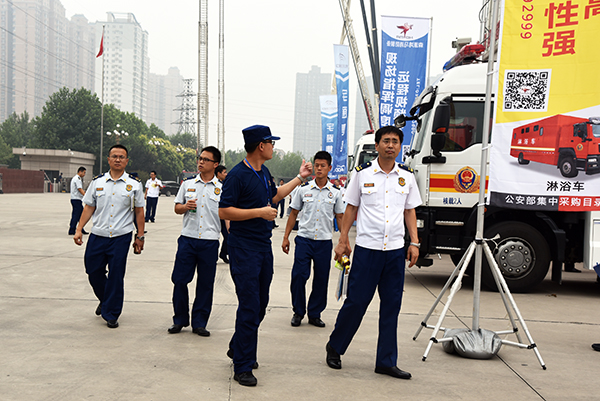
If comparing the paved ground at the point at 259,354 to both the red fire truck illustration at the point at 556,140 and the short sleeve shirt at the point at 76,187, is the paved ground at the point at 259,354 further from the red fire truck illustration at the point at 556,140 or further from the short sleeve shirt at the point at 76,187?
the short sleeve shirt at the point at 76,187

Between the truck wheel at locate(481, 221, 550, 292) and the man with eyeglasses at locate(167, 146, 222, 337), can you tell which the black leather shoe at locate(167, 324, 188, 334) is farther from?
the truck wheel at locate(481, 221, 550, 292)

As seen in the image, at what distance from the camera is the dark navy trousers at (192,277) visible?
538 cm

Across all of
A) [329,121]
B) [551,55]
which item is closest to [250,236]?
[551,55]

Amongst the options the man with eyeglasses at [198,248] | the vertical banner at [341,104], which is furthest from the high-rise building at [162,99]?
the man with eyeglasses at [198,248]

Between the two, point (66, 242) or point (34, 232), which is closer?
point (66, 242)

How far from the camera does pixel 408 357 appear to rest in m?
4.77

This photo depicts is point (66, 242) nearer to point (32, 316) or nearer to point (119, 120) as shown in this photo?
point (32, 316)

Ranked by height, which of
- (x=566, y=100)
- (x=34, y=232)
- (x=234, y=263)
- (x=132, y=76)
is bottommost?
(x=34, y=232)

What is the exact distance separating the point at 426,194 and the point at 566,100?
10.6ft

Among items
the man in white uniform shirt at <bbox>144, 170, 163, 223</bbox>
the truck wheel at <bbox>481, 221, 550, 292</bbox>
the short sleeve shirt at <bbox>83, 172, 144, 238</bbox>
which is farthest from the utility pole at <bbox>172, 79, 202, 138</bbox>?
the short sleeve shirt at <bbox>83, 172, 144, 238</bbox>

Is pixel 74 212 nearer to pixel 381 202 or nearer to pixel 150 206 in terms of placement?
pixel 150 206

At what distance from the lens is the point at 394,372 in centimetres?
419

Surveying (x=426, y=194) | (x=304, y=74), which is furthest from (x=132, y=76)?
(x=426, y=194)

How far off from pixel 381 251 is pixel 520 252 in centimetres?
450
